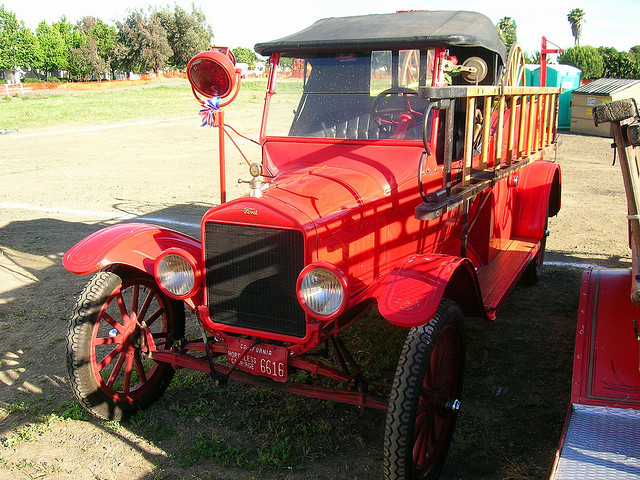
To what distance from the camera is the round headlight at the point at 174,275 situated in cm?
328

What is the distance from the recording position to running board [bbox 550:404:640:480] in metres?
2.49

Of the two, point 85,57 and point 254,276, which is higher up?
point 85,57

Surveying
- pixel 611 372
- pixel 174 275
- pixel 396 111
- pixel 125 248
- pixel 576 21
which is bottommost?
pixel 611 372

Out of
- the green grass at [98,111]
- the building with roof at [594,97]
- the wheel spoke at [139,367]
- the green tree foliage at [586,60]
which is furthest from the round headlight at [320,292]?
the green tree foliage at [586,60]

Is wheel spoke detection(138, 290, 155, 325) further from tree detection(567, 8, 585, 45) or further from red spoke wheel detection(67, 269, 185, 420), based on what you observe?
tree detection(567, 8, 585, 45)

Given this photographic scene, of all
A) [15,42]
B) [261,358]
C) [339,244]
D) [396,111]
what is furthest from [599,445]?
[15,42]

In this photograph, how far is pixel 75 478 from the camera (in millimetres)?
3121

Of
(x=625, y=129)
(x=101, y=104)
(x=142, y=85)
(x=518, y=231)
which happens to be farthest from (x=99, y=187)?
(x=142, y=85)

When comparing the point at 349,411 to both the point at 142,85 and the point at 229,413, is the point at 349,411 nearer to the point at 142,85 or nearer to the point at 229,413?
the point at 229,413

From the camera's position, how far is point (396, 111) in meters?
3.88

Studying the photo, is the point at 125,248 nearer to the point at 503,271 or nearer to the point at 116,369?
the point at 116,369

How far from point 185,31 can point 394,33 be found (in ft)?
213

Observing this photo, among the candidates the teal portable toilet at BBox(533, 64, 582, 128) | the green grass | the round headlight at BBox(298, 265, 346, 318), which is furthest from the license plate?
the green grass

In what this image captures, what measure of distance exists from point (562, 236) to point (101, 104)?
25.1m
